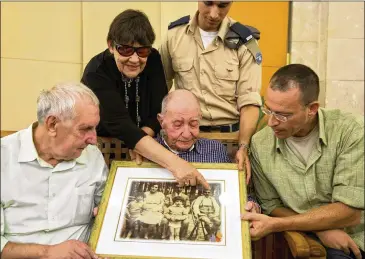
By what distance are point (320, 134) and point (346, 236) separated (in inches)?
19.2

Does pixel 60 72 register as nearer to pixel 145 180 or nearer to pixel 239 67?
pixel 239 67

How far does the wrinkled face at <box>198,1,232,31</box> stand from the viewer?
2229 millimetres

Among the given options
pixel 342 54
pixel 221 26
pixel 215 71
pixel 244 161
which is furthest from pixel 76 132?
pixel 342 54

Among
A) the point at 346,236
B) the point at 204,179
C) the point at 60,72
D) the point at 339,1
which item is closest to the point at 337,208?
the point at 346,236

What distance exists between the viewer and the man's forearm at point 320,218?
1811 millimetres

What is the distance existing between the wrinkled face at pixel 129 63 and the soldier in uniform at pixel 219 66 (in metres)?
0.45

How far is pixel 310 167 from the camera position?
6.39 feet

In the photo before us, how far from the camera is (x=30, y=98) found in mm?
4109

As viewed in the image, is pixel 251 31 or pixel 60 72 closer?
pixel 251 31

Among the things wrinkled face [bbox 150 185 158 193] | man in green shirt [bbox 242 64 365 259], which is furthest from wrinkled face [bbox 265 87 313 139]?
wrinkled face [bbox 150 185 158 193]

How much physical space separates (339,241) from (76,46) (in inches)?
126

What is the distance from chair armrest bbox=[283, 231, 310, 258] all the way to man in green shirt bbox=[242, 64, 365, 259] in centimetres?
5

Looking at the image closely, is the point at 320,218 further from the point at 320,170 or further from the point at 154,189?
the point at 154,189

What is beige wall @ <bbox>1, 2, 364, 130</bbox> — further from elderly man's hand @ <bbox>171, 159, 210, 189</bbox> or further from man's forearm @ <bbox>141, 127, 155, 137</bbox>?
elderly man's hand @ <bbox>171, 159, 210, 189</bbox>
